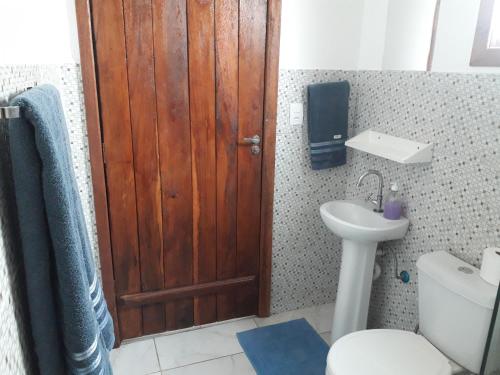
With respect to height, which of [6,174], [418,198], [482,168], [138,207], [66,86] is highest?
[66,86]

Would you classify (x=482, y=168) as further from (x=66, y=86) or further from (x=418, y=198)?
(x=66, y=86)

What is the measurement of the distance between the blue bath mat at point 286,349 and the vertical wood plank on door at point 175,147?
407 mm

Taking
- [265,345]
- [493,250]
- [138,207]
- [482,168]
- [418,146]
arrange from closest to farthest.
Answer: [493,250] → [482,168] → [418,146] → [138,207] → [265,345]

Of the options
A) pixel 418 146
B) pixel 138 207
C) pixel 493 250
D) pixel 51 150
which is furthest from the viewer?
pixel 138 207

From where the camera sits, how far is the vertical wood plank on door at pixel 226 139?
1.85 metres

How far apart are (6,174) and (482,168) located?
1.53 m

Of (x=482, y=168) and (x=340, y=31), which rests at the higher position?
(x=340, y=31)

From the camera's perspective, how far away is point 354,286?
6.45ft

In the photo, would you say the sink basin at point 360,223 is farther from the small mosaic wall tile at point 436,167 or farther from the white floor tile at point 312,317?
the white floor tile at point 312,317

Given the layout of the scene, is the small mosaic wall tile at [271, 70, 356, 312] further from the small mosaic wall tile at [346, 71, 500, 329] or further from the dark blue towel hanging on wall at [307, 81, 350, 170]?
the small mosaic wall tile at [346, 71, 500, 329]

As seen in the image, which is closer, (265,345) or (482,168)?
(482,168)

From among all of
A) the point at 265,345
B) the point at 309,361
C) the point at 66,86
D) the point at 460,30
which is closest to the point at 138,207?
the point at 66,86

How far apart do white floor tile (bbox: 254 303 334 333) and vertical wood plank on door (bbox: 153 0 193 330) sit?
18.7 inches

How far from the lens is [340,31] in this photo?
81.7 inches
